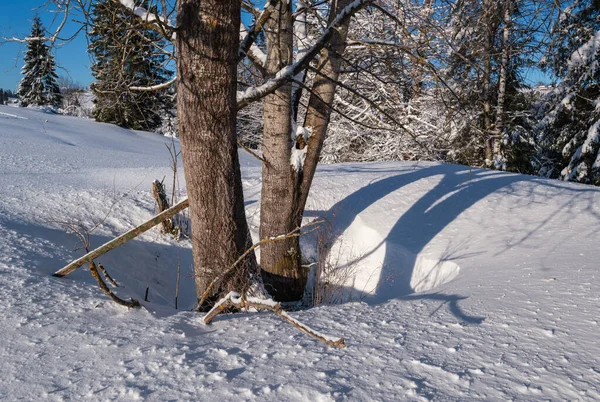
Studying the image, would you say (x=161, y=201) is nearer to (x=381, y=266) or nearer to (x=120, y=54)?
(x=120, y=54)

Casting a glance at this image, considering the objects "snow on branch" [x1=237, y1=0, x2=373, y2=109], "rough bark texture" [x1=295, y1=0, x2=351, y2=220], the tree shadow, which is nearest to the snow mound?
the tree shadow

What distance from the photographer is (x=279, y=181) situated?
3.98 metres

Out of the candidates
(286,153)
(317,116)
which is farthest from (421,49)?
(286,153)

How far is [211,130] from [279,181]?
4.11 ft

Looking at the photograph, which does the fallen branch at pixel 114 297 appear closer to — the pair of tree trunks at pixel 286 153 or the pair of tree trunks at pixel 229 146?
the pair of tree trunks at pixel 229 146

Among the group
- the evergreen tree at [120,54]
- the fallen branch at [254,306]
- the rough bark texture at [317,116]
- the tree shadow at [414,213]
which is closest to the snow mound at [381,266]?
the tree shadow at [414,213]

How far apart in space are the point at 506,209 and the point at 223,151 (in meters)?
4.71

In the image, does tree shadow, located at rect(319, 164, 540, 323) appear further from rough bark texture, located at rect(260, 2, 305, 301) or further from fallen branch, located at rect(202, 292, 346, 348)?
fallen branch, located at rect(202, 292, 346, 348)

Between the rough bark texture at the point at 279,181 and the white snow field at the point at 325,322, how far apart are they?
93cm

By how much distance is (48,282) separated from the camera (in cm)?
268

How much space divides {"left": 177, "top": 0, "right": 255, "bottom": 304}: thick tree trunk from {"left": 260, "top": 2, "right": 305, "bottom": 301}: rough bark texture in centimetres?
Answer: 81

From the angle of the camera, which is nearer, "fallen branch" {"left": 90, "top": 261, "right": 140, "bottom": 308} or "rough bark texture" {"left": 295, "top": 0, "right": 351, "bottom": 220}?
"fallen branch" {"left": 90, "top": 261, "right": 140, "bottom": 308}

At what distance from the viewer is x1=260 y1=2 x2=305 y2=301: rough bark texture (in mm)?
3701

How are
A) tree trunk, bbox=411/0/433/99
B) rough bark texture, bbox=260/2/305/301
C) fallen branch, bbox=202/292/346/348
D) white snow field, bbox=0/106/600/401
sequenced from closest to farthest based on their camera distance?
white snow field, bbox=0/106/600/401 < fallen branch, bbox=202/292/346/348 < tree trunk, bbox=411/0/433/99 < rough bark texture, bbox=260/2/305/301
